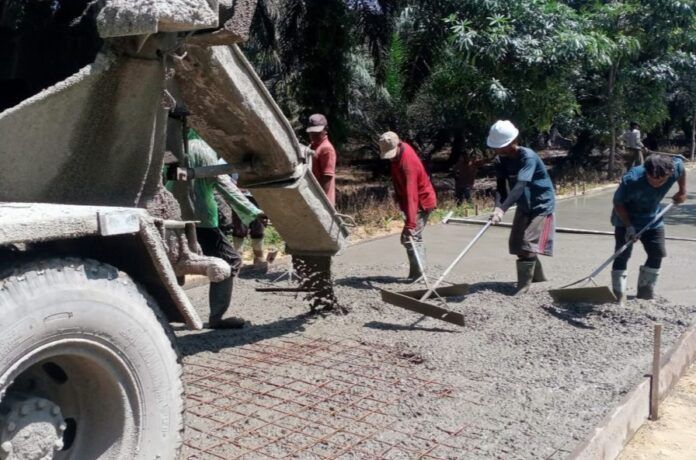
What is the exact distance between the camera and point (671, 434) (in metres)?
3.82

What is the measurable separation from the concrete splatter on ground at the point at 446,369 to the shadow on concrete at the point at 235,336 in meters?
0.01

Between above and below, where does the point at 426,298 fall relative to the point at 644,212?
below

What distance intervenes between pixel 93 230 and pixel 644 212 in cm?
472

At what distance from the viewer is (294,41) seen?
11086 millimetres

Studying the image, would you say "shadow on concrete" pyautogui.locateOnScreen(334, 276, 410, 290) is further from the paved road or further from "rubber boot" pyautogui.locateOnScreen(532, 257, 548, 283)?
"rubber boot" pyautogui.locateOnScreen(532, 257, 548, 283)

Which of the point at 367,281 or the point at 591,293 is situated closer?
the point at 591,293

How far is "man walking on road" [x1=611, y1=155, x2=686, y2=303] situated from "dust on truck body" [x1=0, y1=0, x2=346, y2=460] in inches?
150

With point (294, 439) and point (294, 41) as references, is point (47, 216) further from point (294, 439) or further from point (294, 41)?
point (294, 41)

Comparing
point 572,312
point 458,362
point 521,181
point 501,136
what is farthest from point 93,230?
point 501,136

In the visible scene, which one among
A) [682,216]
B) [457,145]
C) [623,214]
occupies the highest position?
[457,145]

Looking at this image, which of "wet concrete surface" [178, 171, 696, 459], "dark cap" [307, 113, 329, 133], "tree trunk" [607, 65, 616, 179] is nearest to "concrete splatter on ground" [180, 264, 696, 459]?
"wet concrete surface" [178, 171, 696, 459]

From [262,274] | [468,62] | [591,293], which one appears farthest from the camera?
[468,62]

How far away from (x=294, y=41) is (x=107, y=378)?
30.6 feet

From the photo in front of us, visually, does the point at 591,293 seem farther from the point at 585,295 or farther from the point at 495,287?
the point at 495,287
